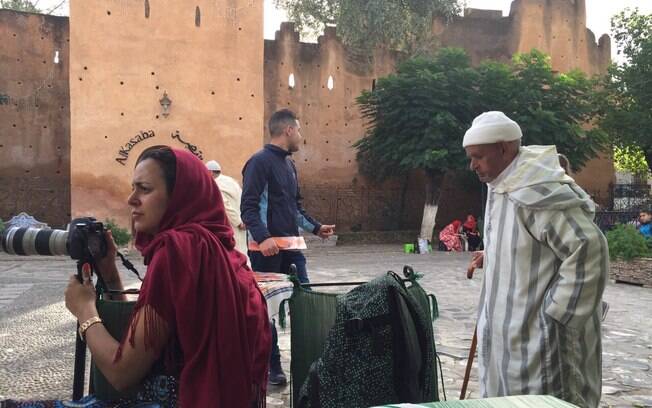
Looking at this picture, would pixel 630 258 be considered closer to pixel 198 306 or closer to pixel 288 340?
pixel 288 340

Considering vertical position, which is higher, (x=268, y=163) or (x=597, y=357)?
(x=268, y=163)

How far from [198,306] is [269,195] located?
2.30 m

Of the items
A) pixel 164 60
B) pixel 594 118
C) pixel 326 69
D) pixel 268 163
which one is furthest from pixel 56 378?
pixel 594 118

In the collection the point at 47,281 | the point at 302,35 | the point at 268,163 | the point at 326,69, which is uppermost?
the point at 302,35

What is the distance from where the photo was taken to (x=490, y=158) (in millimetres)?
2488

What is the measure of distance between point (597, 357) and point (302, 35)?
76.2 ft

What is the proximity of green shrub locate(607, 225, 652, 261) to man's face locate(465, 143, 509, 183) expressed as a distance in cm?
891

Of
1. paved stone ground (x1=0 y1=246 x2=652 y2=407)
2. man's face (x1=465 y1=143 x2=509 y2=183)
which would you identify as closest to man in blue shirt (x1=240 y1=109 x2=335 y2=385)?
paved stone ground (x1=0 y1=246 x2=652 y2=407)

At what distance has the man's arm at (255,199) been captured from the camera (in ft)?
12.6

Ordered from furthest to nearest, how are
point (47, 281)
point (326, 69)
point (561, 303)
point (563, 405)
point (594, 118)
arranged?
point (594, 118)
point (326, 69)
point (47, 281)
point (561, 303)
point (563, 405)

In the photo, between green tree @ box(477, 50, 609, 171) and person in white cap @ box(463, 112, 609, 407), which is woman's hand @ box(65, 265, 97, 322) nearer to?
person in white cap @ box(463, 112, 609, 407)

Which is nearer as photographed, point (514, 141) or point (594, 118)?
point (514, 141)

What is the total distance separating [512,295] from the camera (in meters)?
2.35

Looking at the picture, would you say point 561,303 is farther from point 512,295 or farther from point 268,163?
point 268,163
